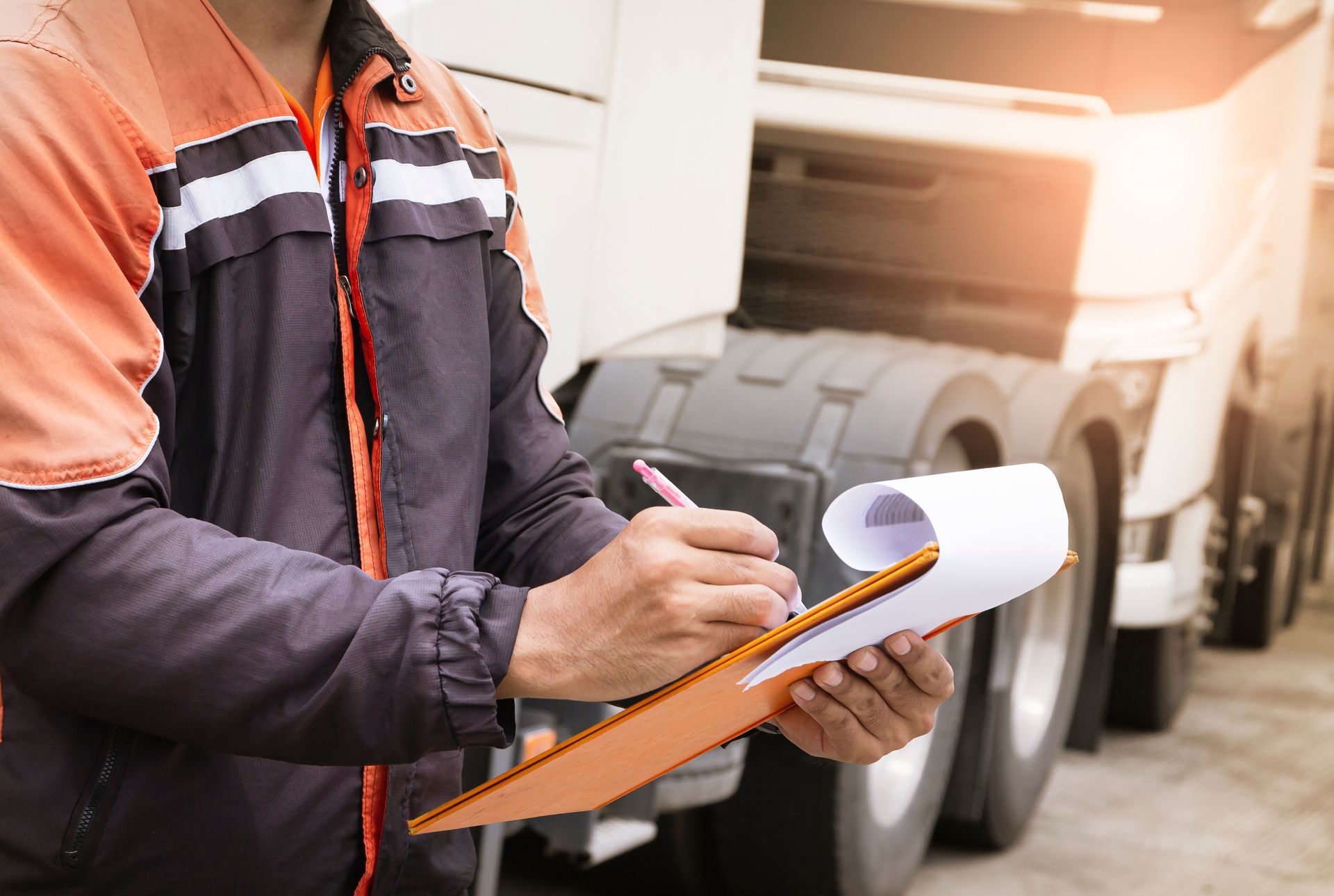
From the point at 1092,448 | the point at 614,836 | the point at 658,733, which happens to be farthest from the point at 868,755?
the point at 1092,448

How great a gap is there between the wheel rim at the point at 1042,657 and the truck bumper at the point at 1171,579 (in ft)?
0.83

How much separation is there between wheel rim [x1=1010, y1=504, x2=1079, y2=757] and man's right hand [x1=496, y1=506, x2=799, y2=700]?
10.3ft

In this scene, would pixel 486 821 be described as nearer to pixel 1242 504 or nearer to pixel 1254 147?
pixel 1254 147

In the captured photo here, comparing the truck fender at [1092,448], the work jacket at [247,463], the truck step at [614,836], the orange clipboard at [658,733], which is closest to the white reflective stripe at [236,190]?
the work jacket at [247,463]

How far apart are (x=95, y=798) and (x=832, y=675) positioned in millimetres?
527

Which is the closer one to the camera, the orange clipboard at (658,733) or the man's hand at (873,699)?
the orange clipboard at (658,733)

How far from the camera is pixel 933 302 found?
13.4 feet

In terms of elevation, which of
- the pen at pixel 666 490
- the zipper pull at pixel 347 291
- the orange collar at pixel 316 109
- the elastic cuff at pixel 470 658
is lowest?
the elastic cuff at pixel 470 658

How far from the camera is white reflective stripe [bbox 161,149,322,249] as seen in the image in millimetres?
973

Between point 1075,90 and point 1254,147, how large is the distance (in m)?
1.01

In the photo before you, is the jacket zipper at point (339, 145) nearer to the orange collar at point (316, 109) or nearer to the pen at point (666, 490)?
the orange collar at point (316, 109)

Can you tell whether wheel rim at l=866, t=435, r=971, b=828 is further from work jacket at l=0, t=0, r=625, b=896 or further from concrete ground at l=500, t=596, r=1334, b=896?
work jacket at l=0, t=0, r=625, b=896

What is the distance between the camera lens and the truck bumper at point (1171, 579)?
14.5ft

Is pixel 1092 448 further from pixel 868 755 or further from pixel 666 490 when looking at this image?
pixel 666 490
